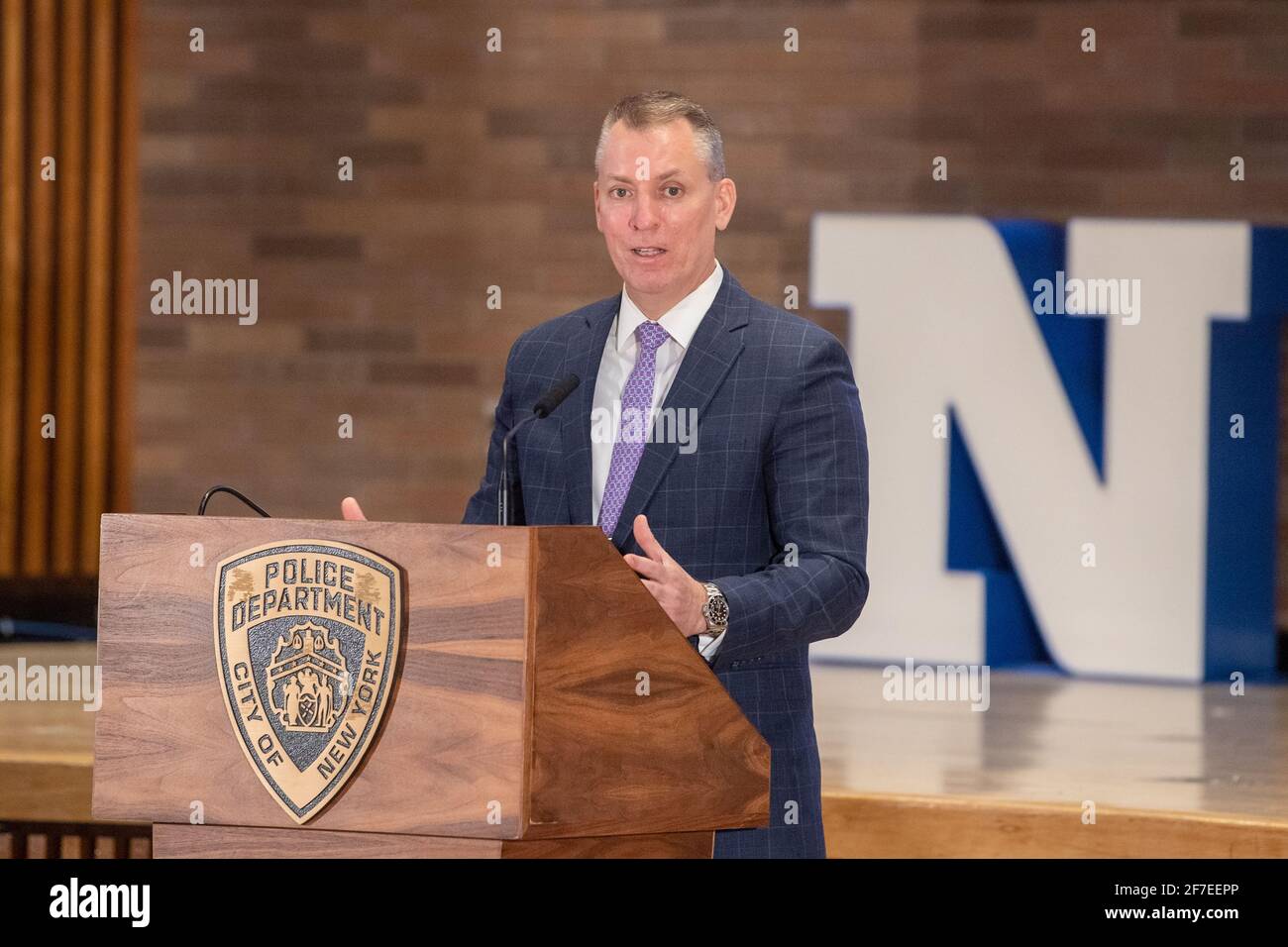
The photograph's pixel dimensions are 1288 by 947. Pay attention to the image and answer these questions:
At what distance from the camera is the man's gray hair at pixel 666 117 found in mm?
2143

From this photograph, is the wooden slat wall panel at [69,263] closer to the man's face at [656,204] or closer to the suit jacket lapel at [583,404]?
the suit jacket lapel at [583,404]

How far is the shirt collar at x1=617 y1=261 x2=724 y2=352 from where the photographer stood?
2.22 metres

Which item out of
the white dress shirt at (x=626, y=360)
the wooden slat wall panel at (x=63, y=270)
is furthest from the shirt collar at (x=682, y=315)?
the wooden slat wall panel at (x=63, y=270)

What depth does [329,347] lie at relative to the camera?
21.5 ft

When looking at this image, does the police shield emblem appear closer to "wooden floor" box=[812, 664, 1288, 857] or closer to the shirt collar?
the shirt collar

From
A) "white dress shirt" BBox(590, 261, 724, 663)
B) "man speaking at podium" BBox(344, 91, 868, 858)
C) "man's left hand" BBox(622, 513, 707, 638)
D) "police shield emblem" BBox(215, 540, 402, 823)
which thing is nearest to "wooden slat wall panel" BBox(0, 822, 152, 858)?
"man speaking at podium" BBox(344, 91, 868, 858)

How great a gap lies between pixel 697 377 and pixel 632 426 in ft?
0.35

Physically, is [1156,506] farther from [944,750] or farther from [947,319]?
[944,750]

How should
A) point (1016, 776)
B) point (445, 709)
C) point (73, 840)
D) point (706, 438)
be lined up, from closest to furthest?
point (445, 709), point (706, 438), point (73, 840), point (1016, 776)

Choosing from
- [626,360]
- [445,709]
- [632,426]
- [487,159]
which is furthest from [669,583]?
[487,159]

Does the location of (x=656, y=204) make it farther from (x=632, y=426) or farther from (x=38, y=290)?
(x=38, y=290)

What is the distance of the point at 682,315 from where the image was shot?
2225 mm

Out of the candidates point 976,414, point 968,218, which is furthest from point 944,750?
point 968,218
